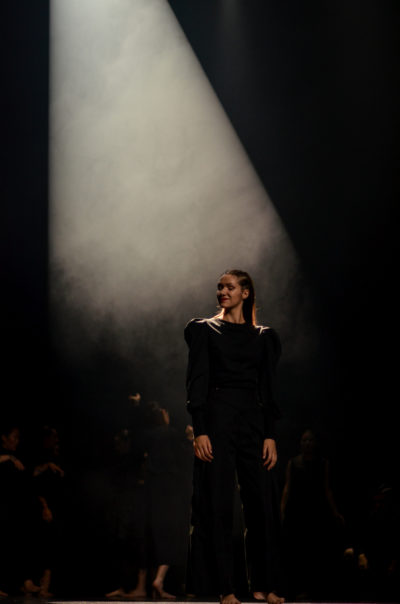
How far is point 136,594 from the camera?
5234 millimetres

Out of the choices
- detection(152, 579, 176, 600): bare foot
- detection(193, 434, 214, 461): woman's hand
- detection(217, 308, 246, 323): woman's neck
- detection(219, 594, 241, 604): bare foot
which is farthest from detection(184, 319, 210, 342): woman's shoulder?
detection(152, 579, 176, 600): bare foot

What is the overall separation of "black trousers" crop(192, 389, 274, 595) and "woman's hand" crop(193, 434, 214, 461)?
0.12ft

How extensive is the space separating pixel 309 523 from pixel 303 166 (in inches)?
126

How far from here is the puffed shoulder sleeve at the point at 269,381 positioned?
10.1ft

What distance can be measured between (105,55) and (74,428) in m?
3.47

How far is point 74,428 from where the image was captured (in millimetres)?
6105

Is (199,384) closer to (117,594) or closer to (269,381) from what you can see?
(269,381)

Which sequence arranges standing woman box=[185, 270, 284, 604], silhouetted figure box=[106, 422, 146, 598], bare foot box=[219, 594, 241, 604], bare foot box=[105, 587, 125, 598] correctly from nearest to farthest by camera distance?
bare foot box=[219, 594, 241, 604] < standing woman box=[185, 270, 284, 604] < bare foot box=[105, 587, 125, 598] < silhouetted figure box=[106, 422, 146, 598]

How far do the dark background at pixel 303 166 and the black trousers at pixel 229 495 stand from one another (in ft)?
10.0

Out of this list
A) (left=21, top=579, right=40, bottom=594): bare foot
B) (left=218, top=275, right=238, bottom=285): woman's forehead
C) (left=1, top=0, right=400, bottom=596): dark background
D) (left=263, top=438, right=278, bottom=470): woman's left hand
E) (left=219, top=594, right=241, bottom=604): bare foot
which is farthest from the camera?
(left=1, top=0, right=400, bottom=596): dark background

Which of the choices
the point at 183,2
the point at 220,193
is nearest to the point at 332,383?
the point at 220,193

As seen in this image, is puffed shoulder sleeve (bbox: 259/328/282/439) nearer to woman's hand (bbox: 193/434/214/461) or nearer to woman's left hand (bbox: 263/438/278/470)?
woman's left hand (bbox: 263/438/278/470)

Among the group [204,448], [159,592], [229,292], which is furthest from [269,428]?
[159,592]

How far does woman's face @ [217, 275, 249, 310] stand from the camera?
311 cm
